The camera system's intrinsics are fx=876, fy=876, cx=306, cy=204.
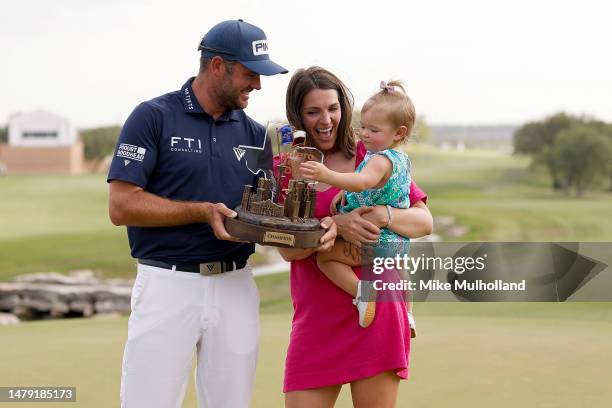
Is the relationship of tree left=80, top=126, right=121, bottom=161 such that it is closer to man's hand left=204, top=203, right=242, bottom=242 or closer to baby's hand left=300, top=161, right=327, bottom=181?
man's hand left=204, top=203, right=242, bottom=242

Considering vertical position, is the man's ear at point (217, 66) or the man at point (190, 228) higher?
the man's ear at point (217, 66)

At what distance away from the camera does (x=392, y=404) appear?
379cm

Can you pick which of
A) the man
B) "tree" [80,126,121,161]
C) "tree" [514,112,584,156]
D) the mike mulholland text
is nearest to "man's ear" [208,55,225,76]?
the man

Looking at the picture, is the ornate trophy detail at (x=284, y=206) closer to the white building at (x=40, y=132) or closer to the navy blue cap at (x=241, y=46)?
the navy blue cap at (x=241, y=46)

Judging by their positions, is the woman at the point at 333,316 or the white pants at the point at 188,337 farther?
the white pants at the point at 188,337

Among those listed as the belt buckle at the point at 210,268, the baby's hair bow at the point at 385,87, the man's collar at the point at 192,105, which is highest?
the baby's hair bow at the point at 385,87

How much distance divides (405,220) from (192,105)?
43.9 inches

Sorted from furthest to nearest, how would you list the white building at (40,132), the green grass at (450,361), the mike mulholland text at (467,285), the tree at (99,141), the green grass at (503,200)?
1. the white building at (40,132)
2. the tree at (99,141)
3. the green grass at (503,200)
4. the green grass at (450,361)
5. the mike mulholland text at (467,285)

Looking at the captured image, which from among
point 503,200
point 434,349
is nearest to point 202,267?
point 434,349

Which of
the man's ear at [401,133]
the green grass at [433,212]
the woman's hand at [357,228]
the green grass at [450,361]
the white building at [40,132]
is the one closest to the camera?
the woman's hand at [357,228]

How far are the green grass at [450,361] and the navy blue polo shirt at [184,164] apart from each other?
2.51 metres

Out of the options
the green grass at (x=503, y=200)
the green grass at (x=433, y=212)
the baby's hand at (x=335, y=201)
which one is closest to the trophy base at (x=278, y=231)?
the baby's hand at (x=335, y=201)

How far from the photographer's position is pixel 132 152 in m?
3.86

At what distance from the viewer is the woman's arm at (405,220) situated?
12.2 ft
